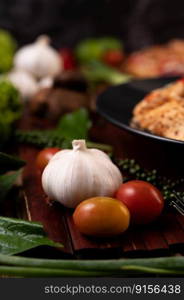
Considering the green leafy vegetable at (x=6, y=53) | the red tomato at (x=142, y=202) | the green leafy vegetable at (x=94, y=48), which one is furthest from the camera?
the green leafy vegetable at (x=94, y=48)

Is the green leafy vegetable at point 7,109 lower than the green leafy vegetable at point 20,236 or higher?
higher

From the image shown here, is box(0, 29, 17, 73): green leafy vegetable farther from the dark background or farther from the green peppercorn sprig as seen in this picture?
the green peppercorn sprig

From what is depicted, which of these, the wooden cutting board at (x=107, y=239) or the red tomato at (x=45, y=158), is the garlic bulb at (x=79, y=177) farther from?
the red tomato at (x=45, y=158)

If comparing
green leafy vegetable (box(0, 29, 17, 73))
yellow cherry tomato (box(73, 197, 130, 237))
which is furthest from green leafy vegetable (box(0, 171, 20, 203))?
green leafy vegetable (box(0, 29, 17, 73))

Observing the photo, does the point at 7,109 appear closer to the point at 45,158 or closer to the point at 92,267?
the point at 45,158

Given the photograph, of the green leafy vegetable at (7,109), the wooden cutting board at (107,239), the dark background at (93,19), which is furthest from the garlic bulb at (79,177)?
the dark background at (93,19)

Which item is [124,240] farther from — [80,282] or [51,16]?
[51,16]

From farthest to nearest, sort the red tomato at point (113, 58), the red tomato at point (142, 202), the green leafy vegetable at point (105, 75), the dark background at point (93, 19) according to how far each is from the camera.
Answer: the dark background at point (93, 19)
the red tomato at point (113, 58)
the green leafy vegetable at point (105, 75)
the red tomato at point (142, 202)

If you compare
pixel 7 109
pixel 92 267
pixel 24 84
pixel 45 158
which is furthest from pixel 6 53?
pixel 92 267
